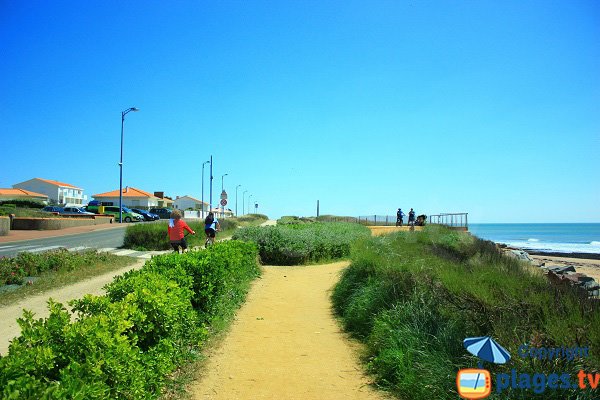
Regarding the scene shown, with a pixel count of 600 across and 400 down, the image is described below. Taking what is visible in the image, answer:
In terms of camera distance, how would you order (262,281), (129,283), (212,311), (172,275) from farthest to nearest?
(262,281) → (212,311) → (172,275) → (129,283)

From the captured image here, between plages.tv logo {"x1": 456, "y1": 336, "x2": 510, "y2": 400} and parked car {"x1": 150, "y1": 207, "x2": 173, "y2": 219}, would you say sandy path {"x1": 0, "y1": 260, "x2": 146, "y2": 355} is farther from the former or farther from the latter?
parked car {"x1": 150, "y1": 207, "x2": 173, "y2": 219}

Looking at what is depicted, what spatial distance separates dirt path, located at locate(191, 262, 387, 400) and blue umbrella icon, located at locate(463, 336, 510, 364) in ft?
9.41

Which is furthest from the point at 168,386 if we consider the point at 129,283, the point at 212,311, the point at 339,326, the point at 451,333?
the point at 339,326

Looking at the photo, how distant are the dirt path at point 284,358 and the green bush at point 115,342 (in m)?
0.57

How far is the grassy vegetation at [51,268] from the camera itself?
1022 centimetres

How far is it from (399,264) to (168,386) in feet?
14.3

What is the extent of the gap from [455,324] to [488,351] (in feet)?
9.48

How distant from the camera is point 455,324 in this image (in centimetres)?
494

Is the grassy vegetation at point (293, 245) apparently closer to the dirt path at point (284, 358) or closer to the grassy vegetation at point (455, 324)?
the dirt path at point (284, 358)

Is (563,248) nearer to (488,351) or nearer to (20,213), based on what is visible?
(20,213)

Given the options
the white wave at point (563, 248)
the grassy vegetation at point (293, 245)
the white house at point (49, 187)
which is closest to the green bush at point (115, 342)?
the grassy vegetation at point (293, 245)

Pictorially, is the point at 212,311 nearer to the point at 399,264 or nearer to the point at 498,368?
the point at 399,264

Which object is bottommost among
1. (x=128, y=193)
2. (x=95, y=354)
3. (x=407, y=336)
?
(x=407, y=336)

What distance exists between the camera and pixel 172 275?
19.6ft
